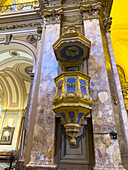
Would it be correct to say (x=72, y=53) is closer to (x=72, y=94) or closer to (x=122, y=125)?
(x=72, y=94)

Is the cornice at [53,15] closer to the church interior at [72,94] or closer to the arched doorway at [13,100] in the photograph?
the church interior at [72,94]

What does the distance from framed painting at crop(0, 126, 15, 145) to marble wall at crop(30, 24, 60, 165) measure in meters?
7.09

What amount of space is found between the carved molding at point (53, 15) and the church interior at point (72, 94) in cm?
3

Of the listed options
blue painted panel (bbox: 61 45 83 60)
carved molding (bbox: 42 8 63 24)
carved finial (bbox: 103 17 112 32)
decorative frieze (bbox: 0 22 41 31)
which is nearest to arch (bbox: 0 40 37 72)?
decorative frieze (bbox: 0 22 41 31)

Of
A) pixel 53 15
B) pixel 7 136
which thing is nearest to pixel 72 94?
pixel 53 15

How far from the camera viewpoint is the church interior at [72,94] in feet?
7.98

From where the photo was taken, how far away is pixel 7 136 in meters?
8.83

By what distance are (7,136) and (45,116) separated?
733 centimetres

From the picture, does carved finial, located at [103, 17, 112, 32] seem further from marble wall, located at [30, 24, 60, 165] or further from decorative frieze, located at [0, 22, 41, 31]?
decorative frieze, located at [0, 22, 41, 31]

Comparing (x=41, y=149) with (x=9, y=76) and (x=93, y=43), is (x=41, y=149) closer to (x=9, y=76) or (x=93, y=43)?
(x=93, y=43)

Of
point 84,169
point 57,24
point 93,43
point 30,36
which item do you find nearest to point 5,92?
point 30,36

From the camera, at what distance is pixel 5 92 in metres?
10.5

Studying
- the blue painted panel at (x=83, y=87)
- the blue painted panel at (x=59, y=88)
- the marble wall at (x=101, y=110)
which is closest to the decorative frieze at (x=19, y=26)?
the marble wall at (x=101, y=110)

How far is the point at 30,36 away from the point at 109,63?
10.7 feet
